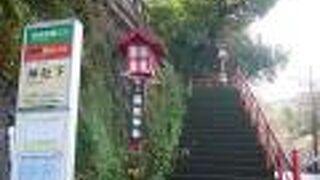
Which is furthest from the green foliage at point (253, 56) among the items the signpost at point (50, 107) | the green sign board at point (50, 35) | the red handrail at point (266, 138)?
the signpost at point (50, 107)

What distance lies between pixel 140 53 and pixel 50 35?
20.3 feet

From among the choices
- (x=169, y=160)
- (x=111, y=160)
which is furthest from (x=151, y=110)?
(x=111, y=160)

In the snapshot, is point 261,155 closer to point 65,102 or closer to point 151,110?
point 151,110

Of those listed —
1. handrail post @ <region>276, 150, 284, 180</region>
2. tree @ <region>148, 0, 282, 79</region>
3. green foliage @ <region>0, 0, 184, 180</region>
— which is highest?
A: tree @ <region>148, 0, 282, 79</region>

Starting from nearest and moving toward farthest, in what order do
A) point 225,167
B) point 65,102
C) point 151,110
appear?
point 65,102
point 225,167
point 151,110

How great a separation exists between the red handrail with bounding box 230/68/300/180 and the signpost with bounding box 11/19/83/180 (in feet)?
24.5

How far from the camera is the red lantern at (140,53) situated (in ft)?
40.1

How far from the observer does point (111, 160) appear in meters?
13.5

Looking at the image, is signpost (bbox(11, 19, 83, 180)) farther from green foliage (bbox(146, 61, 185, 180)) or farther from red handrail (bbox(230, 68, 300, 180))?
green foliage (bbox(146, 61, 185, 180))

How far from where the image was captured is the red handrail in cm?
1375

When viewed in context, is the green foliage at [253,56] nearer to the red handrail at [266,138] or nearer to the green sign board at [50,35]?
the red handrail at [266,138]

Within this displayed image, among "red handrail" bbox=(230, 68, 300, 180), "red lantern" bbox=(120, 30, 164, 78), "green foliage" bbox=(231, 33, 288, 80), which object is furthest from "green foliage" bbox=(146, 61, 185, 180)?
"green foliage" bbox=(231, 33, 288, 80)

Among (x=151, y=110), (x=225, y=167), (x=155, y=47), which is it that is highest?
(x=155, y=47)

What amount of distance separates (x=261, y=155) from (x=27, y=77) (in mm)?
10614
